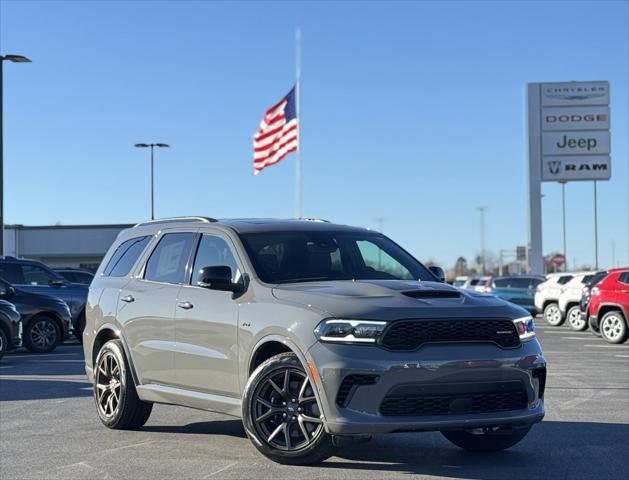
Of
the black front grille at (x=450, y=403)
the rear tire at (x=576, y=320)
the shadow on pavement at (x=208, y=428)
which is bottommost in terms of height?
the rear tire at (x=576, y=320)

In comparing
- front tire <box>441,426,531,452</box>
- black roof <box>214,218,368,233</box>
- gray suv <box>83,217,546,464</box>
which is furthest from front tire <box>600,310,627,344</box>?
front tire <box>441,426,531,452</box>

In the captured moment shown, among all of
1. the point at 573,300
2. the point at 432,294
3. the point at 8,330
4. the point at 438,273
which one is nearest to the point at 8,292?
the point at 8,330

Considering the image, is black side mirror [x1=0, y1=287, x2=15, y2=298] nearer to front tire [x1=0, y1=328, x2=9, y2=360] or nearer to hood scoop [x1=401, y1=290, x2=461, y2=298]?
front tire [x1=0, y1=328, x2=9, y2=360]

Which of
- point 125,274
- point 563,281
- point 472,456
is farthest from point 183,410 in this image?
point 563,281

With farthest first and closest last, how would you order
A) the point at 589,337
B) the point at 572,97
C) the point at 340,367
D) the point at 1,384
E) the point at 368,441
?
the point at 572,97, the point at 589,337, the point at 1,384, the point at 368,441, the point at 340,367

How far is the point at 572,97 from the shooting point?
53.6m

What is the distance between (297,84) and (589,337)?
20.0m

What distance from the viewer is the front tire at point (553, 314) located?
29.9 m

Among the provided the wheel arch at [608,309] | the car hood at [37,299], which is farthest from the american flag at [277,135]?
the car hood at [37,299]

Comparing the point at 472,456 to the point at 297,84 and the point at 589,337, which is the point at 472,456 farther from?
the point at 297,84

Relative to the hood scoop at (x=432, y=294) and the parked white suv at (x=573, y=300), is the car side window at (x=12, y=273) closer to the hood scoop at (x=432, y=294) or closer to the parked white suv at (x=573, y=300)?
the hood scoop at (x=432, y=294)

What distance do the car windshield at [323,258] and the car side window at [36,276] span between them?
542 inches

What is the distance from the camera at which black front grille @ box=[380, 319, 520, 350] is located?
6.55 meters

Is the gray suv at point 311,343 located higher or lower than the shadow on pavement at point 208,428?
higher
